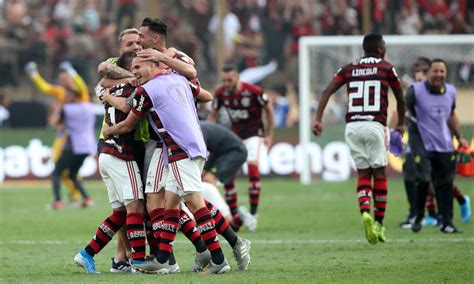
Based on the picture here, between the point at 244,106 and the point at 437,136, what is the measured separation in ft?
10.8

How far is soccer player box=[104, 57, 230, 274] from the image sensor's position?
10.1 meters

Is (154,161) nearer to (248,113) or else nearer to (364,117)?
(364,117)

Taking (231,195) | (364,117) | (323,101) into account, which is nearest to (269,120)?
(231,195)

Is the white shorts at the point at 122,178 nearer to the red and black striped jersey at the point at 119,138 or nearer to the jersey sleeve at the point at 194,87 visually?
the red and black striped jersey at the point at 119,138

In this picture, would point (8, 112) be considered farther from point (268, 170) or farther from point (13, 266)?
point (13, 266)

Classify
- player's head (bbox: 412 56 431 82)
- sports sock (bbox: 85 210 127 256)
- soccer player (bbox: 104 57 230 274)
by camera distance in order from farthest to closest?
player's head (bbox: 412 56 431 82) < sports sock (bbox: 85 210 127 256) < soccer player (bbox: 104 57 230 274)

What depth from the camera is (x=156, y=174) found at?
34.1 feet

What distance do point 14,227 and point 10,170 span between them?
10.7m

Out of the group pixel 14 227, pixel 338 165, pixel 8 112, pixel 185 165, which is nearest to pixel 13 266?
pixel 185 165

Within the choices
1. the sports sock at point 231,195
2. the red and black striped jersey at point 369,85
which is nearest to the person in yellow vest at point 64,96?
the sports sock at point 231,195

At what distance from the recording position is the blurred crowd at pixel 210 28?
28.2 meters

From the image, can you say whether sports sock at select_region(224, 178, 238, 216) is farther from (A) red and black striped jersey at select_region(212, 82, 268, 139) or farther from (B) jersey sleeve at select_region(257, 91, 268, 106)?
(B) jersey sleeve at select_region(257, 91, 268, 106)

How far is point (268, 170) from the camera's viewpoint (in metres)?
26.4

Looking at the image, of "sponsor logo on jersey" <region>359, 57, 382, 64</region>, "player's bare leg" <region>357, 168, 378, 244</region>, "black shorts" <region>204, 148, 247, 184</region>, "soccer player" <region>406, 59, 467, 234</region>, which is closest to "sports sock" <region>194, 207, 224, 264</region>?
"player's bare leg" <region>357, 168, 378, 244</region>
